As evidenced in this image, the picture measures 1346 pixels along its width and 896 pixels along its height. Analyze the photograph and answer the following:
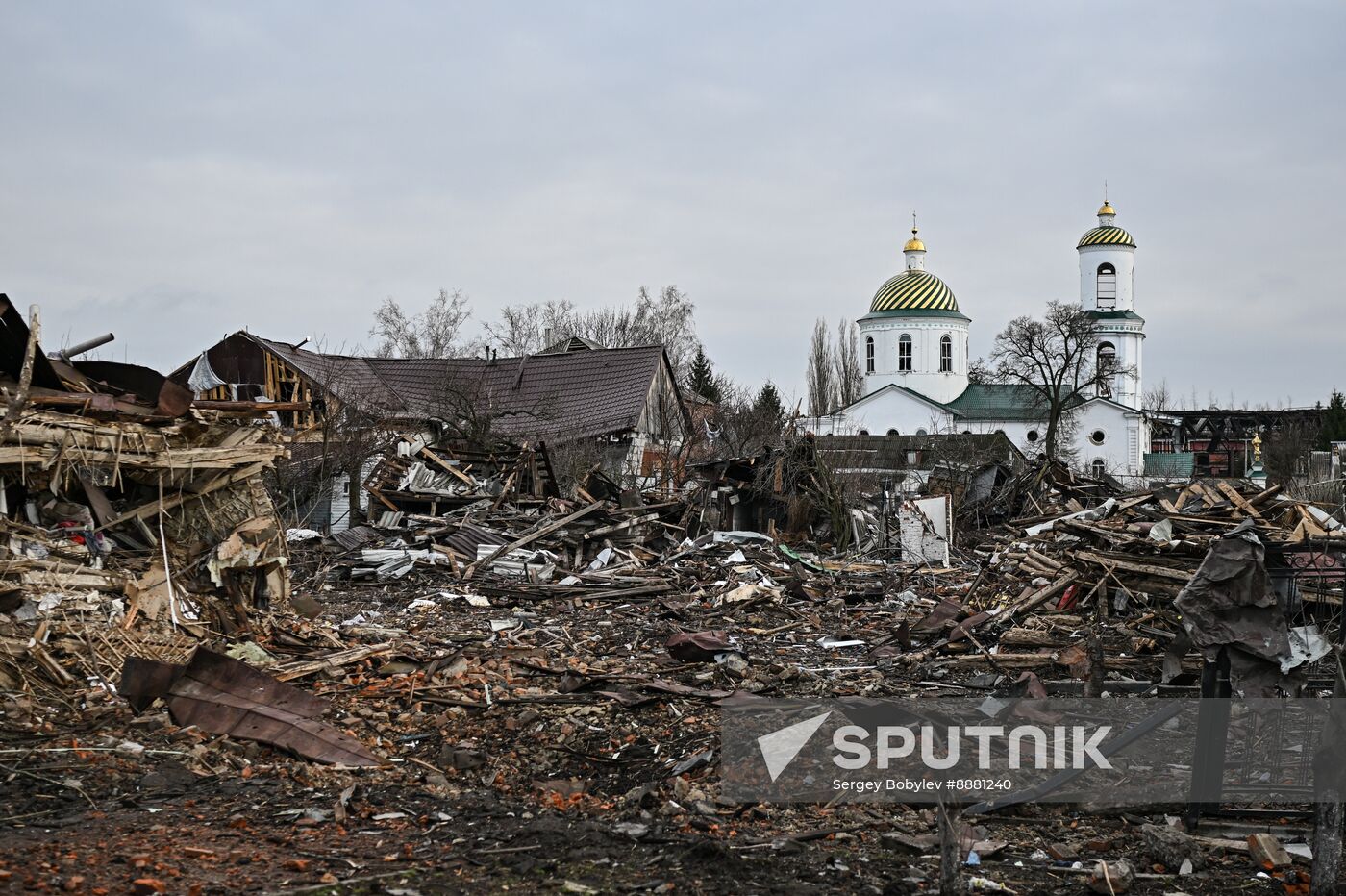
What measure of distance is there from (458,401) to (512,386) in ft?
18.4

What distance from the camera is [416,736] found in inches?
317

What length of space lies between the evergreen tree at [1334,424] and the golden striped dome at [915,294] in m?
20.7

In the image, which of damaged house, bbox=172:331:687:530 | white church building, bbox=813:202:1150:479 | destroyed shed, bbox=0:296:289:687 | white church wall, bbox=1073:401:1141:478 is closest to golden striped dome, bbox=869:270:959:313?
white church building, bbox=813:202:1150:479

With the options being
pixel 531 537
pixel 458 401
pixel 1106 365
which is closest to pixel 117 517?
pixel 531 537

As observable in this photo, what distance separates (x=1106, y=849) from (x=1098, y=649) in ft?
9.57

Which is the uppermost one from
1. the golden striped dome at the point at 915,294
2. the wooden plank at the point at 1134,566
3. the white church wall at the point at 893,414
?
the golden striped dome at the point at 915,294

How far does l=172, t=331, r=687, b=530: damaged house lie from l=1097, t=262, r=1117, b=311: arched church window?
134 feet

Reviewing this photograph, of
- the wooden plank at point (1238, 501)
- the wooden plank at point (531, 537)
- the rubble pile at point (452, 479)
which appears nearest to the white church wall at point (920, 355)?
the rubble pile at point (452, 479)

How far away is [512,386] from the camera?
118 ft

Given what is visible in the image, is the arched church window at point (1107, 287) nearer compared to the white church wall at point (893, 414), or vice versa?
the white church wall at point (893, 414)

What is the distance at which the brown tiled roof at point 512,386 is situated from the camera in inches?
1252

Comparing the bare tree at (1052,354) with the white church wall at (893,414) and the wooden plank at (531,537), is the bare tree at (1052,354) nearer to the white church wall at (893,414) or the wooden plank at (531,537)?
the white church wall at (893,414)

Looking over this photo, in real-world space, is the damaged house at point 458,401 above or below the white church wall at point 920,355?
below

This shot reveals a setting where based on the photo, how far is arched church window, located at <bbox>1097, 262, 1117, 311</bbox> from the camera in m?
68.6
